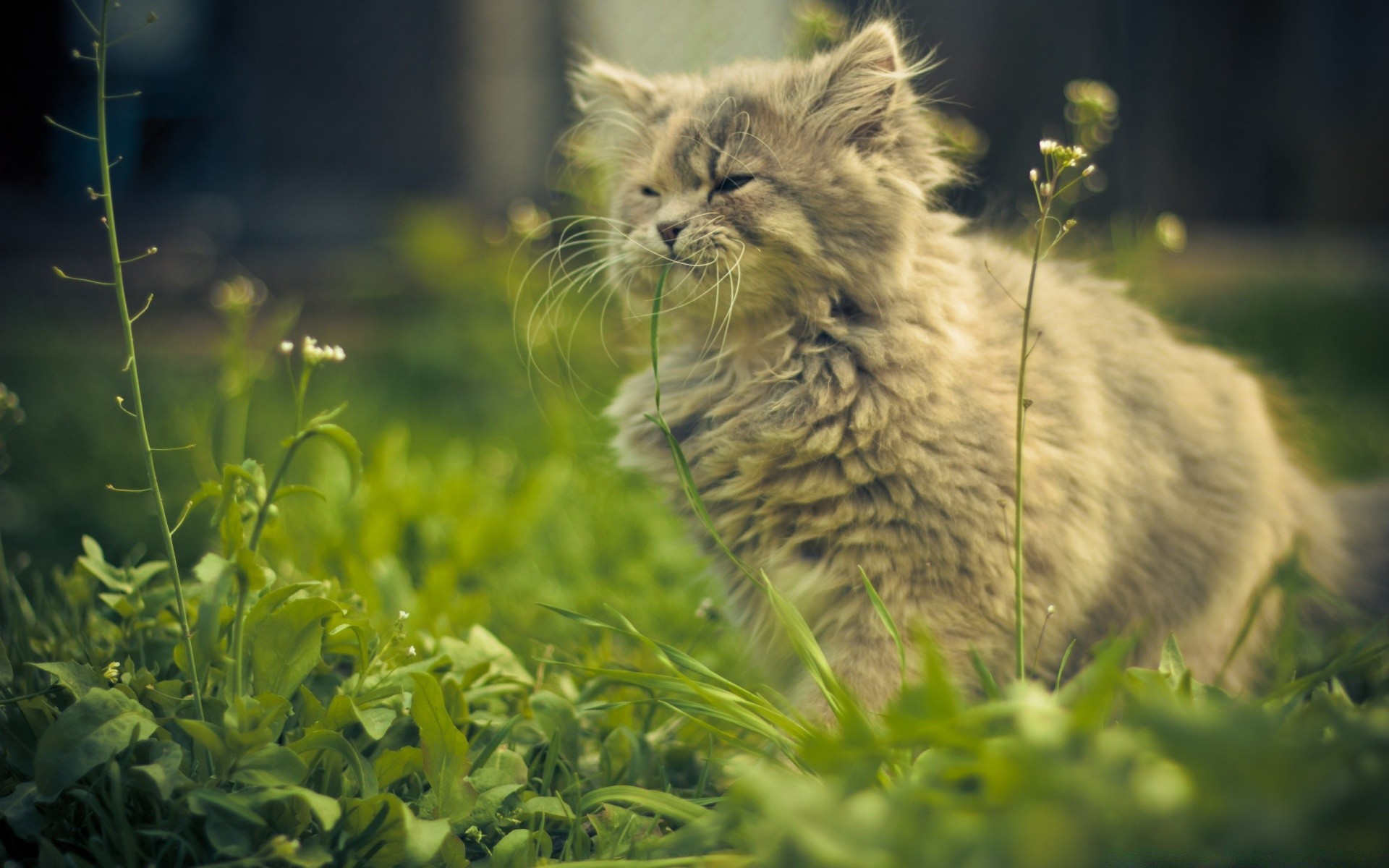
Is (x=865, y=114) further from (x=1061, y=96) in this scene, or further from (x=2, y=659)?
(x=1061, y=96)

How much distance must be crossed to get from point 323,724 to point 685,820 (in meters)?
0.51

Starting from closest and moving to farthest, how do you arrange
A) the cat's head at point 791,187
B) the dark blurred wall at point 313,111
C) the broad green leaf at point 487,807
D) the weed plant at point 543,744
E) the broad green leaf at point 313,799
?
the weed plant at point 543,744, the broad green leaf at point 313,799, the broad green leaf at point 487,807, the cat's head at point 791,187, the dark blurred wall at point 313,111

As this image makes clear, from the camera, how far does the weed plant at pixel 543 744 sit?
0.75m

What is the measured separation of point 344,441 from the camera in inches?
46.9

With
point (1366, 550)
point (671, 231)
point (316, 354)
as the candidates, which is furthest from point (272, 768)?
point (1366, 550)

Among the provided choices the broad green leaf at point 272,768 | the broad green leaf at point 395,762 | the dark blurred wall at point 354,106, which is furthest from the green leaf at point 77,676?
the dark blurred wall at point 354,106

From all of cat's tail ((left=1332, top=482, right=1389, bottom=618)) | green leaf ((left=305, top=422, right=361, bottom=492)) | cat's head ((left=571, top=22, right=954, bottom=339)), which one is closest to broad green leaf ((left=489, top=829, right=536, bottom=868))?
green leaf ((left=305, top=422, right=361, bottom=492))

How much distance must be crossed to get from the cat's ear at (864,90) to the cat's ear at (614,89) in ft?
1.54

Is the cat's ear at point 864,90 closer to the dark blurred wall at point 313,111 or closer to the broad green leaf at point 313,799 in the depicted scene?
the broad green leaf at point 313,799

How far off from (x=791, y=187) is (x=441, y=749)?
1.12 metres

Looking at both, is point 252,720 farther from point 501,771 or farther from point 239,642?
point 501,771

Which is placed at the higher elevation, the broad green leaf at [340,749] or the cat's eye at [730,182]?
the cat's eye at [730,182]

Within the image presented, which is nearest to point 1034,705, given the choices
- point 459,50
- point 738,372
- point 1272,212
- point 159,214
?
point 738,372

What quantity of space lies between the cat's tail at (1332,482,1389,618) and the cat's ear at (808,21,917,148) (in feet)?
4.75
